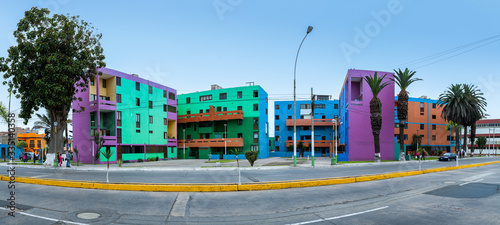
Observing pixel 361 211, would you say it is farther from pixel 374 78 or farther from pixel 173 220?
pixel 374 78

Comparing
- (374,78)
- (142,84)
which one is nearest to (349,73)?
(374,78)

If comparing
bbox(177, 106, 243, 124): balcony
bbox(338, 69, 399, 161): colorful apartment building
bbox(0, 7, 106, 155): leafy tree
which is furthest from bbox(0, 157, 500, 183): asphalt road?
bbox(177, 106, 243, 124): balcony

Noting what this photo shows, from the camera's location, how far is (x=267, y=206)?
28.2 ft

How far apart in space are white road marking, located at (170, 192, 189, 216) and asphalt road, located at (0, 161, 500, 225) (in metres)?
0.03

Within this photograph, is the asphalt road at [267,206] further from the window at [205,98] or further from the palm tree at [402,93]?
the window at [205,98]

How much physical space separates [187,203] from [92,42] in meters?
31.2

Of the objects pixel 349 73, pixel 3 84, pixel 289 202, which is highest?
pixel 349 73

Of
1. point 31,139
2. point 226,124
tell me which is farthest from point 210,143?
point 31,139

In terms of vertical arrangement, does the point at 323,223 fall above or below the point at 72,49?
below

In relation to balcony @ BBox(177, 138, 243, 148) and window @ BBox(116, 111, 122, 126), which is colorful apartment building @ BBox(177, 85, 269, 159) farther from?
window @ BBox(116, 111, 122, 126)

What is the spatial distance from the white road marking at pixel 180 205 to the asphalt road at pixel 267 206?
27 millimetres

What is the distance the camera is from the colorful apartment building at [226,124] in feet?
197

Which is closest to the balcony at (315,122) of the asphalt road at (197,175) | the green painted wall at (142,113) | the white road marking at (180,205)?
the green painted wall at (142,113)

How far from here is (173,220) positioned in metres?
7.20
